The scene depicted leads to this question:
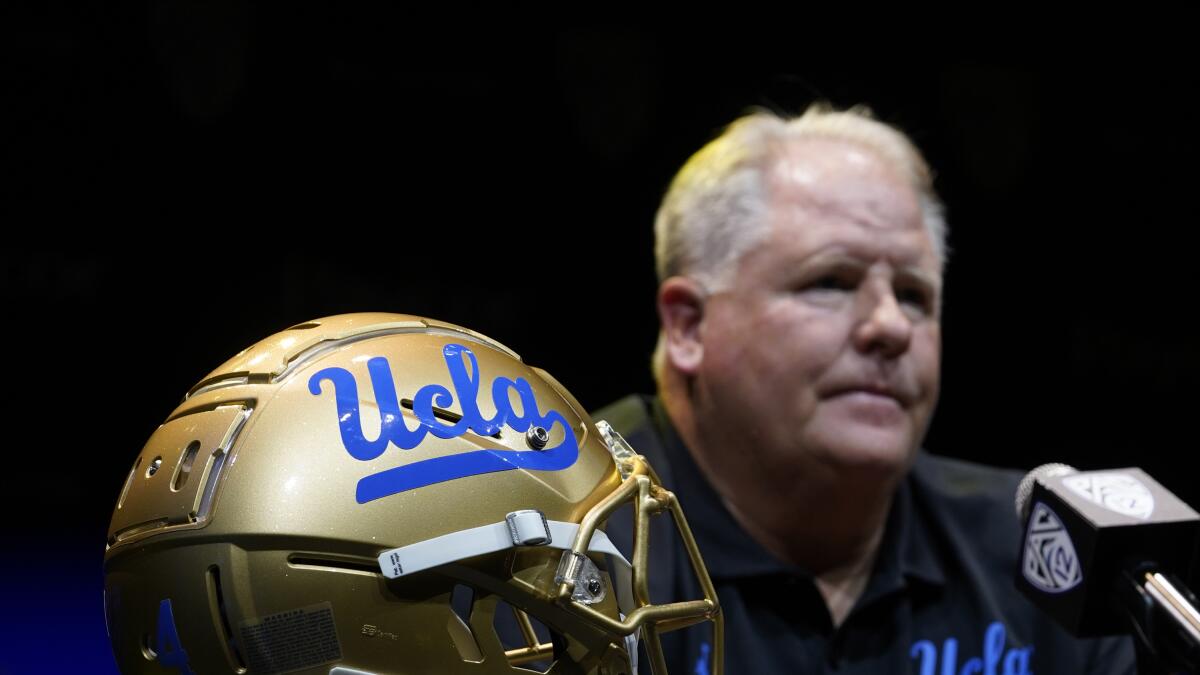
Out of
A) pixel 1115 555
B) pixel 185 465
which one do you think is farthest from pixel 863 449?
pixel 185 465

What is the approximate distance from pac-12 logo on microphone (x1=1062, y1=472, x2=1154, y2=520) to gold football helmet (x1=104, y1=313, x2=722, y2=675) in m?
0.41

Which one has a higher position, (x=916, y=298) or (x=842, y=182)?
(x=842, y=182)

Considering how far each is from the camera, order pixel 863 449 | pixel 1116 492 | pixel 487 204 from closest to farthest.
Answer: pixel 1116 492, pixel 863 449, pixel 487 204

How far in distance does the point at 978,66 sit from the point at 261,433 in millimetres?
1845

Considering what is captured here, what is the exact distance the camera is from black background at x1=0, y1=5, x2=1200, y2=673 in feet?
5.64

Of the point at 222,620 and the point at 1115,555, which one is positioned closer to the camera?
the point at 222,620

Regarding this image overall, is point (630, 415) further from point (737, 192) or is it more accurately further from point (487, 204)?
point (487, 204)

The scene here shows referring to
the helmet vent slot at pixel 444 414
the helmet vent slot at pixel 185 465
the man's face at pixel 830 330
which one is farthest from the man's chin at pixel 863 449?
the helmet vent slot at pixel 185 465

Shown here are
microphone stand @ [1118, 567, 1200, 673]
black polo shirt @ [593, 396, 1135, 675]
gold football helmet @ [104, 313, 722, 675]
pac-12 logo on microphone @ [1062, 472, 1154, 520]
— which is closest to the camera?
gold football helmet @ [104, 313, 722, 675]

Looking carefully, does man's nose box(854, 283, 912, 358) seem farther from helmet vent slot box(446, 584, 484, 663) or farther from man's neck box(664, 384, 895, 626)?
helmet vent slot box(446, 584, 484, 663)

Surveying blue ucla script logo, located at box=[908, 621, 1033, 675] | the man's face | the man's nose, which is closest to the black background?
the man's face

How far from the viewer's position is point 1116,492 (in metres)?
1.02

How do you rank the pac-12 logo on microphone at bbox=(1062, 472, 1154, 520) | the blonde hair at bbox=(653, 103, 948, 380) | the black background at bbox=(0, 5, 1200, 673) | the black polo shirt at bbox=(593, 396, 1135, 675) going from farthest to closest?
the black background at bbox=(0, 5, 1200, 673) → the blonde hair at bbox=(653, 103, 948, 380) → the black polo shirt at bbox=(593, 396, 1135, 675) → the pac-12 logo on microphone at bbox=(1062, 472, 1154, 520)

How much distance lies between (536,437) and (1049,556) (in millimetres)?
531
